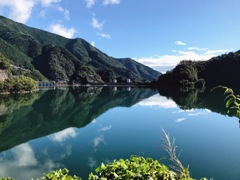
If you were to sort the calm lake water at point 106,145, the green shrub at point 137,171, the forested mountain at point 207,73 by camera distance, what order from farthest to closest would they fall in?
the forested mountain at point 207,73, the calm lake water at point 106,145, the green shrub at point 137,171

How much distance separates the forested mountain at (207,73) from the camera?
141 m

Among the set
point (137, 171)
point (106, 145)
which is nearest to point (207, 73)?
point (106, 145)

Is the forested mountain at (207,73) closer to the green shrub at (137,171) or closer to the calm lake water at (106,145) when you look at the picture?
the calm lake water at (106,145)

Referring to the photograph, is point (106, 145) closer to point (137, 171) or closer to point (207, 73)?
point (137, 171)

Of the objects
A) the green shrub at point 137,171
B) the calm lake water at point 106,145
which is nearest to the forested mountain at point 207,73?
the calm lake water at point 106,145

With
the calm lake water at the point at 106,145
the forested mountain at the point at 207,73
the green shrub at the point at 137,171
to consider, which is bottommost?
the calm lake water at the point at 106,145

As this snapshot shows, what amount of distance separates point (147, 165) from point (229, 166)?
49.9 ft

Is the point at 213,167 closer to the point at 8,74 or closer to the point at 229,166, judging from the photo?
the point at 229,166

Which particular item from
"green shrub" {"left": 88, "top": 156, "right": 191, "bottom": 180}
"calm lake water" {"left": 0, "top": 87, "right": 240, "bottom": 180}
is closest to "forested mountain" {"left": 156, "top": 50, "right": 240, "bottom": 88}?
"calm lake water" {"left": 0, "top": 87, "right": 240, "bottom": 180}

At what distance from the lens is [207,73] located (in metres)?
164

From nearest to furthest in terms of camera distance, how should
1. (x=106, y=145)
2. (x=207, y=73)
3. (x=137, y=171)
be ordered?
1. (x=137, y=171)
2. (x=106, y=145)
3. (x=207, y=73)

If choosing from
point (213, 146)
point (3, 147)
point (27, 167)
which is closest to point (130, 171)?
point (27, 167)

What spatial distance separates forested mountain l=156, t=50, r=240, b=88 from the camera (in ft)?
463

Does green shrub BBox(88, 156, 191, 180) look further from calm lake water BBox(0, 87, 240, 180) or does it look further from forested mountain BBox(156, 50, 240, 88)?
forested mountain BBox(156, 50, 240, 88)
